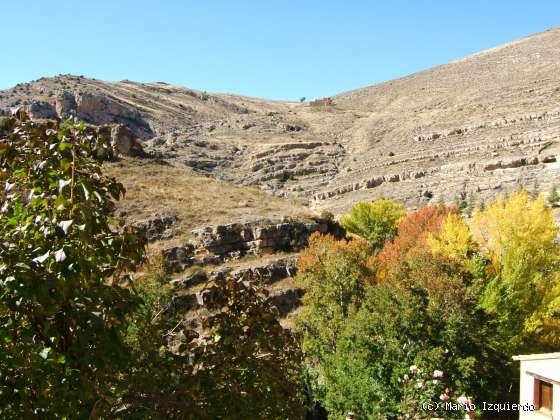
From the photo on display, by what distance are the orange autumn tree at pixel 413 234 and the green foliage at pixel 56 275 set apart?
2260 cm

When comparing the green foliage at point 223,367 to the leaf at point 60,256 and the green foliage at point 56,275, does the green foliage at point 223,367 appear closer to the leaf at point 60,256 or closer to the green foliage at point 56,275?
the green foliage at point 56,275

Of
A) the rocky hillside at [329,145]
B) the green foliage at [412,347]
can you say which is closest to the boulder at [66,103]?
the rocky hillside at [329,145]

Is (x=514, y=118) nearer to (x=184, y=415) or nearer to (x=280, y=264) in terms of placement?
(x=280, y=264)

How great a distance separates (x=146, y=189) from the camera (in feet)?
144

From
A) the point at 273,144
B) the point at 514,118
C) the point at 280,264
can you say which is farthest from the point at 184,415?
the point at 273,144

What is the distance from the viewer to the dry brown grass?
38.7m

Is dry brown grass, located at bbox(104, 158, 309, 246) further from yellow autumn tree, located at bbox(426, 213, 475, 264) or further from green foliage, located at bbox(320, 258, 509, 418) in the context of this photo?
green foliage, located at bbox(320, 258, 509, 418)

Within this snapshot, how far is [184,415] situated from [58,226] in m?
1.58

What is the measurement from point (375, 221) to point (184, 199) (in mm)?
17330

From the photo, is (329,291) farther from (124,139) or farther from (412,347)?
(124,139)

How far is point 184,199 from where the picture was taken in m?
43.3

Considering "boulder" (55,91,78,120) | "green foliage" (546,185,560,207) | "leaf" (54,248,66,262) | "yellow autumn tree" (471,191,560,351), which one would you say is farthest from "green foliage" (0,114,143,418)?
"boulder" (55,91,78,120)

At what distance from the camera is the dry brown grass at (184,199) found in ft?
127

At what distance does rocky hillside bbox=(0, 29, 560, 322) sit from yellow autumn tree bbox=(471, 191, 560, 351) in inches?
520
